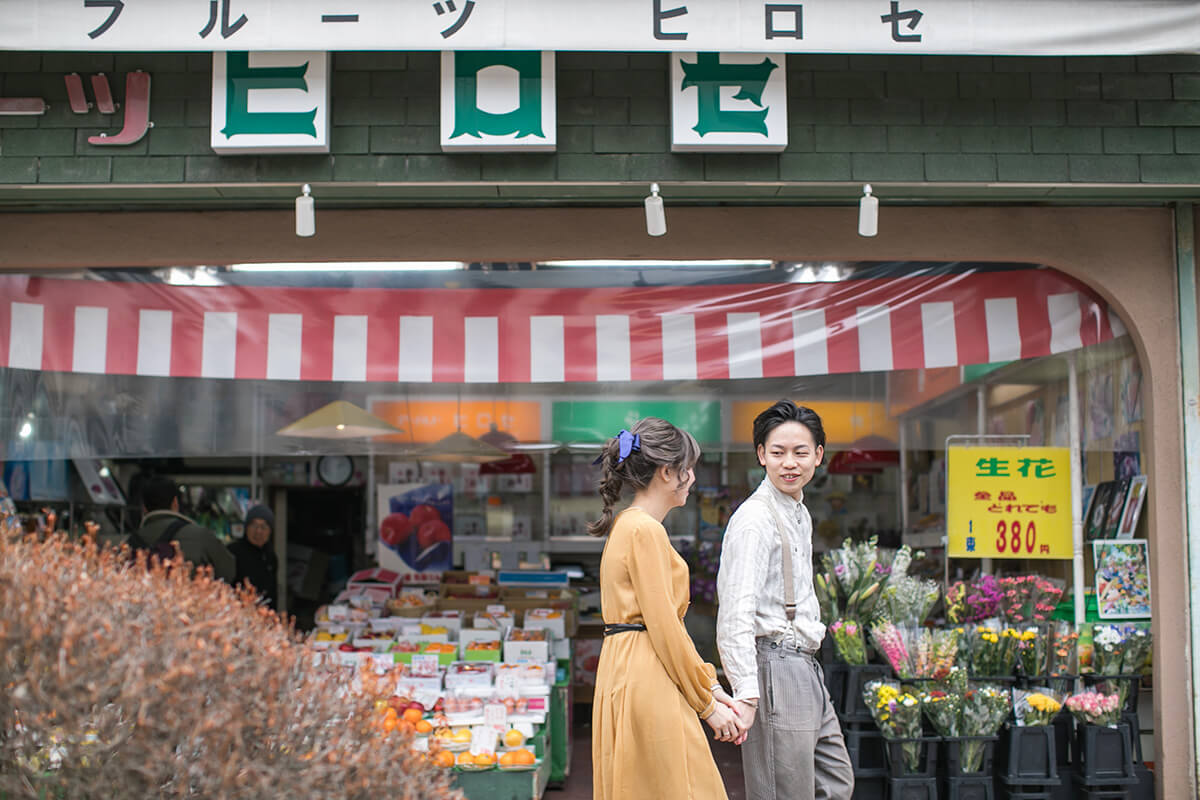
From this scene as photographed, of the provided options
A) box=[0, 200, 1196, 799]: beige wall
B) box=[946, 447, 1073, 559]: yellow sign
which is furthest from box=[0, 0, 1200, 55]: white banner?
box=[946, 447, 1073, 559]: yellow sign

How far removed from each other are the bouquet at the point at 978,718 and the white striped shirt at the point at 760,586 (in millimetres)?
1538

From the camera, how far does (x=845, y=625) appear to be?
5480mm

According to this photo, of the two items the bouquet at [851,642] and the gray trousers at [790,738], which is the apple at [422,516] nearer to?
the bouquet at [851,642]

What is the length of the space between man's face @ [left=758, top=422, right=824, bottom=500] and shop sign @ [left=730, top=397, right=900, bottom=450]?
426cm

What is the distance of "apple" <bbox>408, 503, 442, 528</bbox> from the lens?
10.3 metres

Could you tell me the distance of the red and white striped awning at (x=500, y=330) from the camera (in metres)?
6.38

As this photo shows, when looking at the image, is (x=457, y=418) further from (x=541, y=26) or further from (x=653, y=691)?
(x=653, y=691)

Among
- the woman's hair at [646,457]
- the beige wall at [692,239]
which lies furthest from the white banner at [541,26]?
the woman's hair at [646,457]

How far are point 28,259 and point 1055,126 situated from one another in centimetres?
539

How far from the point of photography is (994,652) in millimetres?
5426

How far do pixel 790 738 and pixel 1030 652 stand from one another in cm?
223

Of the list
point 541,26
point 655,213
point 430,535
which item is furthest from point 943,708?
point 430,535

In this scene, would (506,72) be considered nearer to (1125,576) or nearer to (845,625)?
(845,625)

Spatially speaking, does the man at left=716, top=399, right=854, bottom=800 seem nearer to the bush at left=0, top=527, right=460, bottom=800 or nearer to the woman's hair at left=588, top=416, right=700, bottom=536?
the woman's hair at left=588, top=416, right=700, bottom=536
